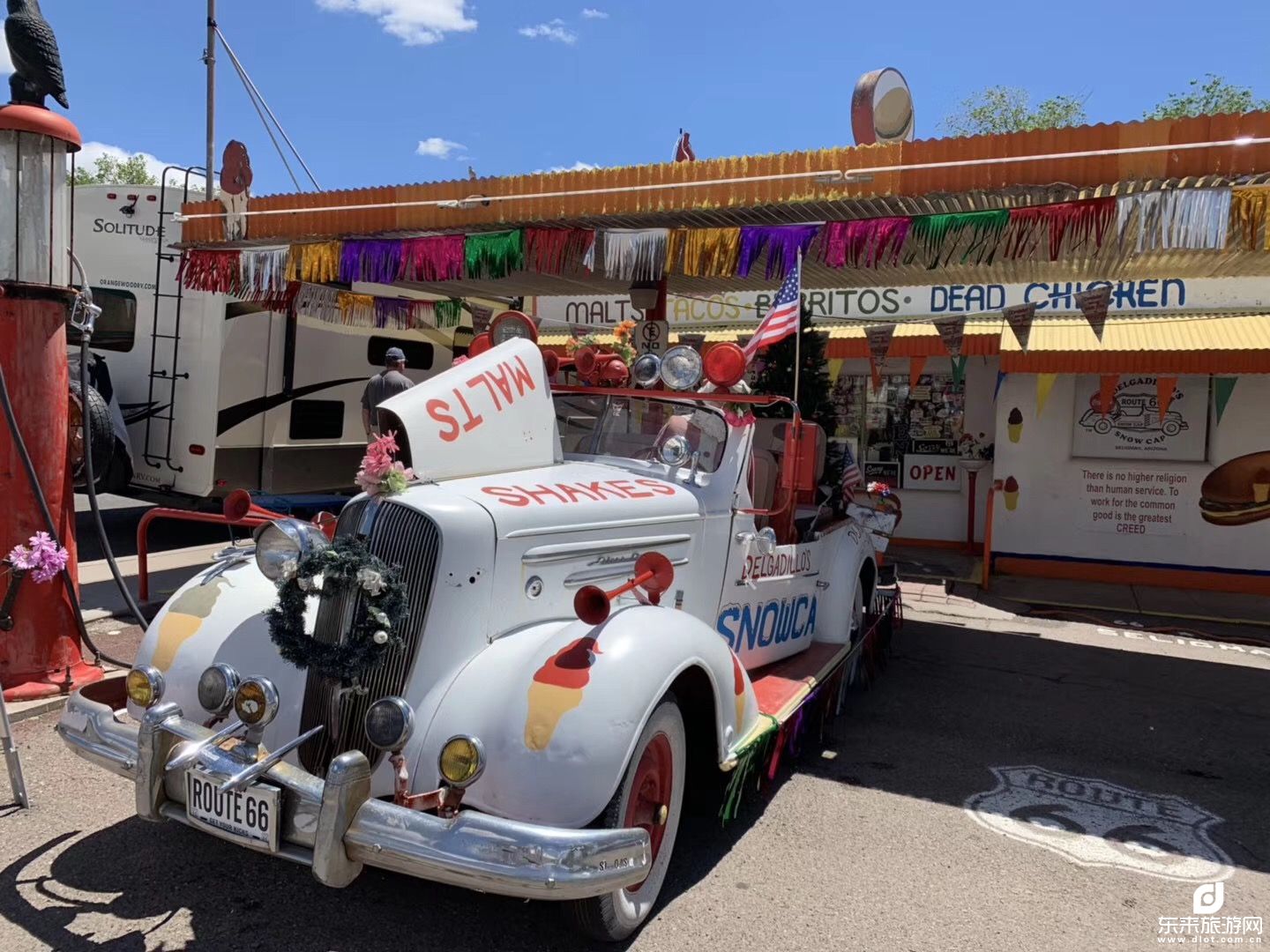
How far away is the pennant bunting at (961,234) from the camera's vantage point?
19.8 feet

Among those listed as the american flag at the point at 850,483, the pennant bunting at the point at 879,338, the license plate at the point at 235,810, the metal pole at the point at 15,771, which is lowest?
the metal pole at the point at 15,771

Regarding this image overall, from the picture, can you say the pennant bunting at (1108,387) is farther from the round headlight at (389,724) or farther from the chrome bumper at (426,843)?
the round headlight at (389,724)

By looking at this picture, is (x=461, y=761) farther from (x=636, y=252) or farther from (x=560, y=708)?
(x=636, y=252)

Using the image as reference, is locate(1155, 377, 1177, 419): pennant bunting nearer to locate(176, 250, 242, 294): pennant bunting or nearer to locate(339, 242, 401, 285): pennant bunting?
locate(339, 242, 401, 285): pennant bunting

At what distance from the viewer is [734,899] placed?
11.0ft

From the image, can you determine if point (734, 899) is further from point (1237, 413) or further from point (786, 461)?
point (1237, 413)

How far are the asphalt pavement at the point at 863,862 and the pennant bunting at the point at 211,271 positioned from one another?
491 cm

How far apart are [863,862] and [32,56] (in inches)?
234

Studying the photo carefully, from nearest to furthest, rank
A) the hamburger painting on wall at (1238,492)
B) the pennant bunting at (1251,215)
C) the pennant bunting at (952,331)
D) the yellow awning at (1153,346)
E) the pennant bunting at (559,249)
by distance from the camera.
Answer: the pennant bunting at (1251,215) < the pennant bunting at (559,249) < the pennant bunting at (952,331) < the yellow awning at (1153,346) < the hamburger painting on wall at (1238,492)

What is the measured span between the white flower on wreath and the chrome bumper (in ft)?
1.86

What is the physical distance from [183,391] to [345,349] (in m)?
2.03

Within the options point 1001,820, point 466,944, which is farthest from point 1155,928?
point 466,944

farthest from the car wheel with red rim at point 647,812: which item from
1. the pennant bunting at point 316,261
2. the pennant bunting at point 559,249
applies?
the pennant bunting at point 316,261

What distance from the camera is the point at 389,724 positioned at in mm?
2799
